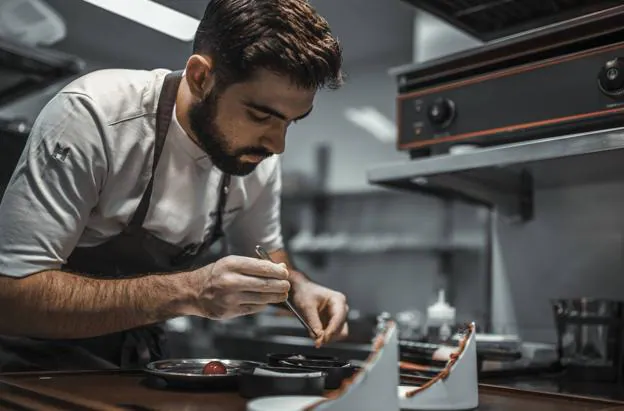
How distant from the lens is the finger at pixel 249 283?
99 cm

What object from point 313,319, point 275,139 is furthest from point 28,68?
point 313,319

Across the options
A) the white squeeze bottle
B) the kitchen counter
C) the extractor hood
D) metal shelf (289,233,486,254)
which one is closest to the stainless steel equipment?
the white squeeze bottle

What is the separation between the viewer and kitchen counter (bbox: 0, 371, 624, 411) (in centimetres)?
85

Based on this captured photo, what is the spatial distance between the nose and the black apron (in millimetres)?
131

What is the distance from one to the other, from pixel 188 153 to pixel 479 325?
3.01ft

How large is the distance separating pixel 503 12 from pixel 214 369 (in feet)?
3.88

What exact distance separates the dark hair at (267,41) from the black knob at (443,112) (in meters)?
0.47

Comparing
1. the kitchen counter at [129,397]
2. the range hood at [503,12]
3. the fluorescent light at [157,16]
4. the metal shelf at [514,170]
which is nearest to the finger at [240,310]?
the kitchen counter at [129,397]

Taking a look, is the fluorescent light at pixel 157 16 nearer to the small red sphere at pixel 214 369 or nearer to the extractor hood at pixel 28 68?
the extractor hood at pixel 28 68

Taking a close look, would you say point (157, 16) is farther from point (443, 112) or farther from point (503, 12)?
point (503, 12)

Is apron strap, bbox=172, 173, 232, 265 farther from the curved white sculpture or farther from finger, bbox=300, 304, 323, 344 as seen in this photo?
the curved white sculpture

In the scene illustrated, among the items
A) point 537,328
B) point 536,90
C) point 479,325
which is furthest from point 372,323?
point 536,90

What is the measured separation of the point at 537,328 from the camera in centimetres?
186

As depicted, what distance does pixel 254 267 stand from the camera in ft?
3.25
